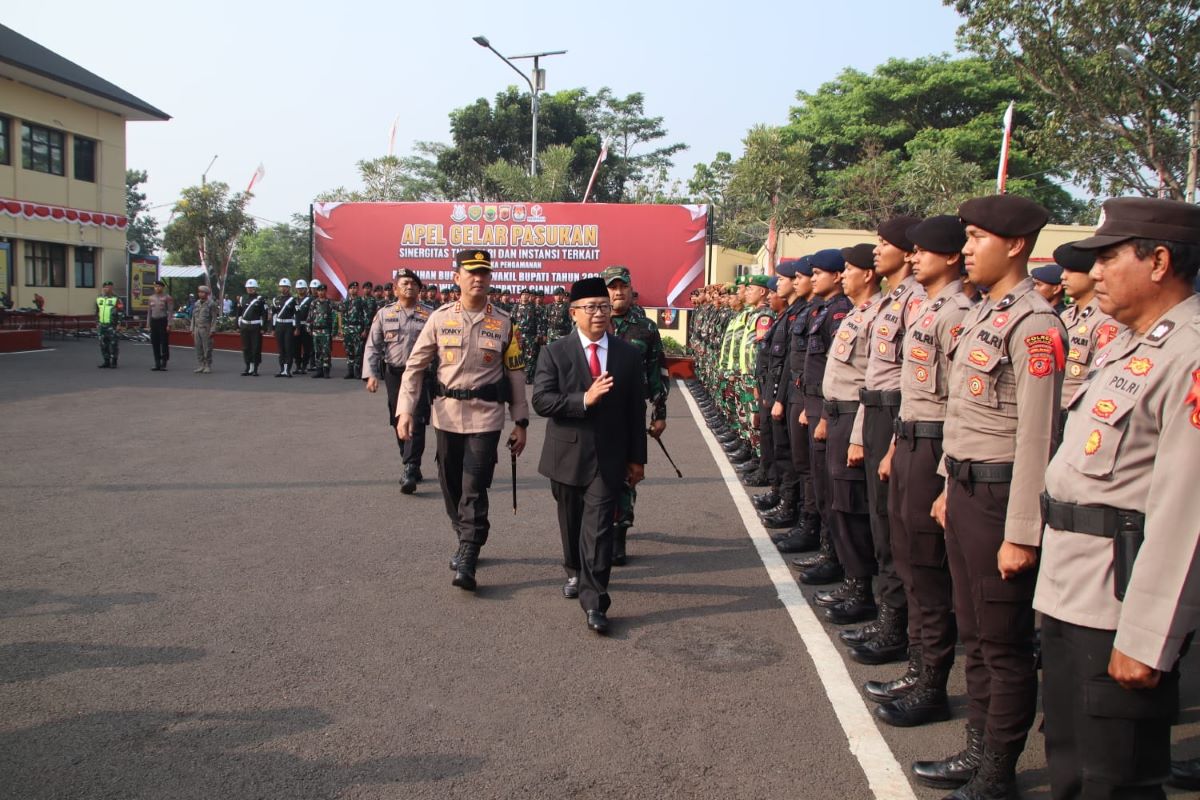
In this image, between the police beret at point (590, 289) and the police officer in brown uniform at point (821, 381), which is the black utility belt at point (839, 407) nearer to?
the police officer in brown uniform at point (821, 381)

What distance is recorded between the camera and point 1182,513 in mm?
2236

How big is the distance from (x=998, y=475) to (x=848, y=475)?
174 centimetres

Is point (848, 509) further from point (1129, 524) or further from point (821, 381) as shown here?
point (1129, 524)

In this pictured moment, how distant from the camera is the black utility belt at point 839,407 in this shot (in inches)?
201

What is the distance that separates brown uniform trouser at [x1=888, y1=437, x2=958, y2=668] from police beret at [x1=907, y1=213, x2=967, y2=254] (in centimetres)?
81

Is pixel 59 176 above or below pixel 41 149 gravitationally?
below

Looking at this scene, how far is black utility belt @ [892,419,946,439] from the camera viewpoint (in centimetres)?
370

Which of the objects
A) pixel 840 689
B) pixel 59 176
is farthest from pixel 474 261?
pixel 59 176

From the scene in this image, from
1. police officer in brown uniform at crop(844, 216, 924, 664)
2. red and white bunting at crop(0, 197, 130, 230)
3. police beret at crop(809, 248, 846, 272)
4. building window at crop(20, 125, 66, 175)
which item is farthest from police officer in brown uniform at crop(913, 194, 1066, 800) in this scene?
building window at crop(20, 125, 66, 175)

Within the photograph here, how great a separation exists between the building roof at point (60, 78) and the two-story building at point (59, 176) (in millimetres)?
30

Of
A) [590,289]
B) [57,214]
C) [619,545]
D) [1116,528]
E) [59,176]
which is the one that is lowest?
[619,545]

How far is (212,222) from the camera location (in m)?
35.0

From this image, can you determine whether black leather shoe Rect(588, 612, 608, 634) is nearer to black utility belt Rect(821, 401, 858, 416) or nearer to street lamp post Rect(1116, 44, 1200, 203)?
black utility belt Rect(821, 401, 858, 416)

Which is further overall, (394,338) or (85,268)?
(85,268)
